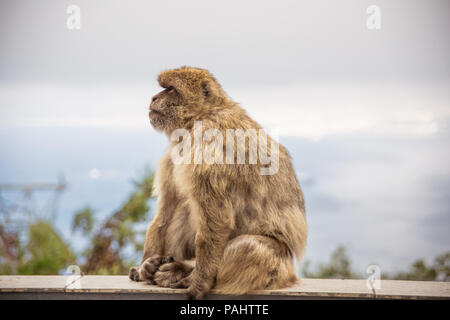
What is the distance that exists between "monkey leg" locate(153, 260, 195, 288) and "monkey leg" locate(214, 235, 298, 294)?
286 millimetres

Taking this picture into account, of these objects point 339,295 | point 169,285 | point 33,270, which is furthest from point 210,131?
point 33,270

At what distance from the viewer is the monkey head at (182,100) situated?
3400mm

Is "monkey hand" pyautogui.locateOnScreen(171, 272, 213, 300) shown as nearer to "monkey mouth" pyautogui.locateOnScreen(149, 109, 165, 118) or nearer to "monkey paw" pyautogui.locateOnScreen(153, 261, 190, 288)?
"monkey paw" pyautogui.locateOnScreen(153, 261, 190, 288)

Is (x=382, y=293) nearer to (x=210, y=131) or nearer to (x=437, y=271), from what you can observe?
(x=210, y=131)

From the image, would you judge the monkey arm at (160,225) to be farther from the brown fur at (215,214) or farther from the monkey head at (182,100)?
the monkey head at (182,100)

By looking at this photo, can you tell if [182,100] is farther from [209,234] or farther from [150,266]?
[150,266]

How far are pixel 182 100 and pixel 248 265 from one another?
123 centimetres

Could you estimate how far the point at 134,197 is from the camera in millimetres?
6176

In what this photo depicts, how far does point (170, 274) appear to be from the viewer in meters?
3.29

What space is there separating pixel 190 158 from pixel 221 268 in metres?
0.74

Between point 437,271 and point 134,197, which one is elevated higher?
point 134,197
